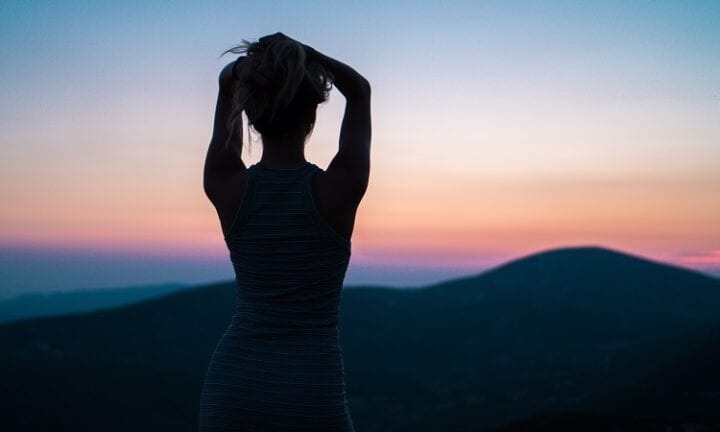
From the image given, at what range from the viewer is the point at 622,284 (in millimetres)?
73812

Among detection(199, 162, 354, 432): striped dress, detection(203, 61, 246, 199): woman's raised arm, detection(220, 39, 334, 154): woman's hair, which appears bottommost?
detection(199, 162, 354, 432): striped dress

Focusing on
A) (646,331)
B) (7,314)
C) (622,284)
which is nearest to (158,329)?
(646,331)

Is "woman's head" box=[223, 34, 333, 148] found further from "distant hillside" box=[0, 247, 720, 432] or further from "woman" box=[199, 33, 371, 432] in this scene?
"distant hillside" box=[0, 247, 720, 432]

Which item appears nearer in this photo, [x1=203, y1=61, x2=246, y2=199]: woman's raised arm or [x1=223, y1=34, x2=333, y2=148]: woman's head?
[x1=223, y1=34, x2=333, y2=148]: woman's head

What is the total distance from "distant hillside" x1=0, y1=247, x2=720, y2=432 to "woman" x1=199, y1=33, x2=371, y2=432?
18676 mm

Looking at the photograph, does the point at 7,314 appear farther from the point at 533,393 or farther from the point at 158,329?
the point at 533,393

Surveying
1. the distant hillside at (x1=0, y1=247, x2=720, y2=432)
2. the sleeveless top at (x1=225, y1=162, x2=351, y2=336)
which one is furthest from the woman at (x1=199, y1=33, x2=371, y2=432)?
the distant hillside at (x1=0, y1=247, x2=720, y2=432)

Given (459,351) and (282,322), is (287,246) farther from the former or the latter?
(459,351)

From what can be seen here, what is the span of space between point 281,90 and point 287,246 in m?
0.49

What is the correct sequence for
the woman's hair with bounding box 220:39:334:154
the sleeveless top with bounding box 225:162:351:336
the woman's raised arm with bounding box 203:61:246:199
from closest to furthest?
the woman's hair with bounding box 220:39:334:154 → the sleeveless top with bounding box 225:162:351:336 → the woman's raised arm with bounding box 203:61:246:199

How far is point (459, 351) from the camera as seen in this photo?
198 ft

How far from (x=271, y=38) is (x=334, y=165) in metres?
0.44

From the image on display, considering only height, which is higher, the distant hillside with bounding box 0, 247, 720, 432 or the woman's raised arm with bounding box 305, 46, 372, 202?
the woman's raised arm with bounding box 305, 46, 372, 202

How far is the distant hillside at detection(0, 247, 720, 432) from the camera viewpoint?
1423 inches
